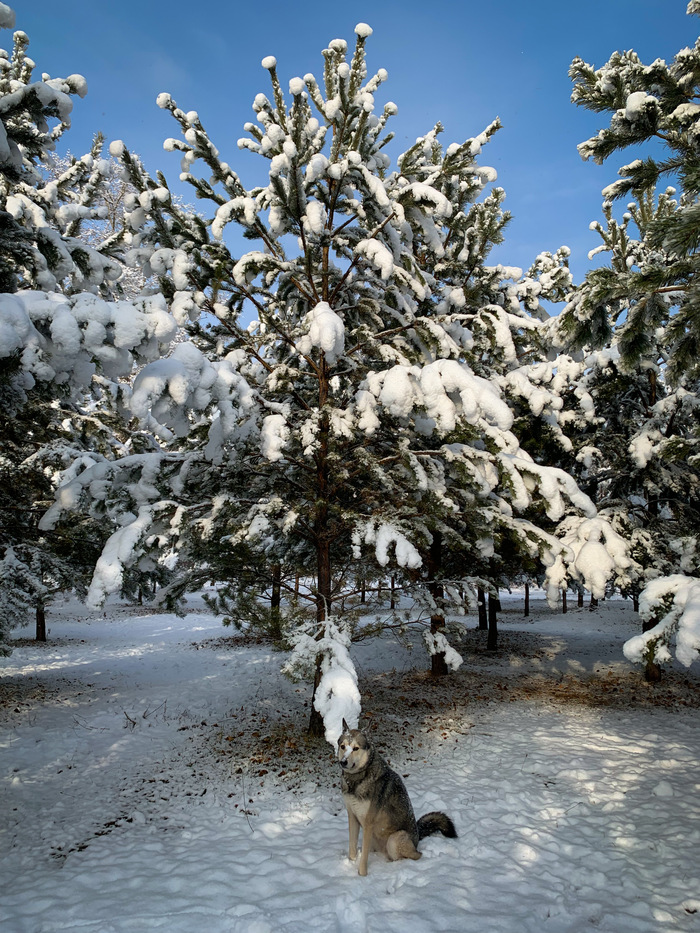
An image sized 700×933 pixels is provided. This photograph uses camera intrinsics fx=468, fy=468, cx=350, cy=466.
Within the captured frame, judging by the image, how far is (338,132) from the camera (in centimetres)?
692

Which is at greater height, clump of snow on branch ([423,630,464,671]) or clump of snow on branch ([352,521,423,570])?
clump of snow on branch ([352,521,423,570])

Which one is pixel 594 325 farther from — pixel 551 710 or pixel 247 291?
pixel 551 710

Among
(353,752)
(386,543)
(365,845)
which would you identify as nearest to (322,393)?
(386,543)

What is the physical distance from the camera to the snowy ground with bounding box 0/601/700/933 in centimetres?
388

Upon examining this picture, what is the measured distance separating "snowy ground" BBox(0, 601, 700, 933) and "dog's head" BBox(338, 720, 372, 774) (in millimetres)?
979

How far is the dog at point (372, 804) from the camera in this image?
429cm

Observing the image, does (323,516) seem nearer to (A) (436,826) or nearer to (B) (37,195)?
(A) (436,826)

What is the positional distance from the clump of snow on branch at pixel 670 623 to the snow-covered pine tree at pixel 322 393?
1596 mm

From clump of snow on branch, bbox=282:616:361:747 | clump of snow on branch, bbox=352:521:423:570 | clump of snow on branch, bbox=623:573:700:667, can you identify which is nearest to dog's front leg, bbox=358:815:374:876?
clump of snow on branch, bbox=282:616:361:747

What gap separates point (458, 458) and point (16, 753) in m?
8.53

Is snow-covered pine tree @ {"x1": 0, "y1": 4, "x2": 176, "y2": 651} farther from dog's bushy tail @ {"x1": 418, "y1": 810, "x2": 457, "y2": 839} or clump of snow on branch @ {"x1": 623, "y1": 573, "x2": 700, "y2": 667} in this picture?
dog's bushy tail @ {"x1": 418, "y1": 810, "x2": 457, "y2": 839}

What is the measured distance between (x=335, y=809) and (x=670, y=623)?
4.43 meters

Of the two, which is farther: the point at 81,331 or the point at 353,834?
the point at 353,834

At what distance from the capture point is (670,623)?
3.89 metres
